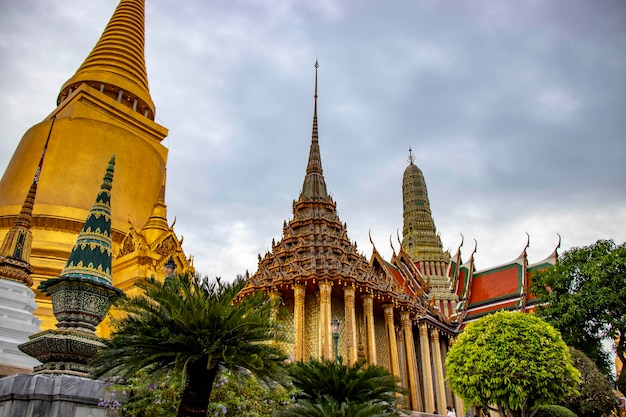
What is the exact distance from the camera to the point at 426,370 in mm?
22953

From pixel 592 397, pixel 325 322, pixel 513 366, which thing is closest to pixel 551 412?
pixel 592 397

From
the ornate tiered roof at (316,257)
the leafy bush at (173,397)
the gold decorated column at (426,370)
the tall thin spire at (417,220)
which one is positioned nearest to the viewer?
the leafy bush at (173,397)

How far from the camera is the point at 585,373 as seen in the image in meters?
18.5

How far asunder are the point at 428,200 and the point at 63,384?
41315 millimetres

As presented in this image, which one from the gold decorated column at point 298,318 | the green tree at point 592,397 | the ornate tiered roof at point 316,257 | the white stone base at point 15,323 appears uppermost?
the ornate tiered roof at point 316,257

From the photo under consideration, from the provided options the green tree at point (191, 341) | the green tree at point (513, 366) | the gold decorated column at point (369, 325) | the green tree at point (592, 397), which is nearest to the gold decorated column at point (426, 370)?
the gold decorated column at point (369, 325)

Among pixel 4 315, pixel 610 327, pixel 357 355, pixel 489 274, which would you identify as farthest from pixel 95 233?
pixel 489 274

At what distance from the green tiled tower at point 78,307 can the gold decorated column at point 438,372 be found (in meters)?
20.4

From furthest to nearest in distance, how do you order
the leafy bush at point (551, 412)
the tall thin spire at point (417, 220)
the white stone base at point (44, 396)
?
1. the tall thin spire at point (417, 220)
2. the leafy bush at point (551, 412)
3. the white stone base at point (44, 396)

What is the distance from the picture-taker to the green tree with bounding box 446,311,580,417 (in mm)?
15008

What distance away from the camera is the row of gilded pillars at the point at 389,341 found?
62.0 ft

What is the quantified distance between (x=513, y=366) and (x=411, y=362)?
7466 millimetres

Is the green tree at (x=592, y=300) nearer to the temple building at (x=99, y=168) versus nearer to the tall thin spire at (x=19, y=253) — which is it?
the temple building at (x=99, y=168)

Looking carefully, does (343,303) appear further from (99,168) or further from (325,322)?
(99,168)
